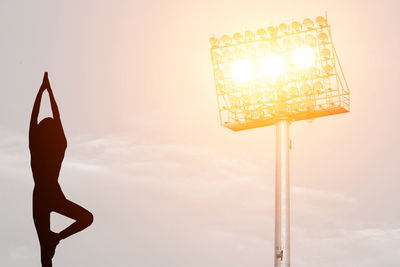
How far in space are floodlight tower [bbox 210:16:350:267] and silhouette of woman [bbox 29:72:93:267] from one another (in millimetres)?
6879

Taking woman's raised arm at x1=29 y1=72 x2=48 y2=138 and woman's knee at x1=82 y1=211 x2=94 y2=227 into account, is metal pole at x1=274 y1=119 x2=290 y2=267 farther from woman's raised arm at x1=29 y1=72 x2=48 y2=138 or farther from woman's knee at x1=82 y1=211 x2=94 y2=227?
woman's raised arm at x1=29 y1=72 x2=48 y2=138

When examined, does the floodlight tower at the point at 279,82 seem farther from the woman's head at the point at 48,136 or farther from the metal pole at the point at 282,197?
the woman's head at the point at 48,136

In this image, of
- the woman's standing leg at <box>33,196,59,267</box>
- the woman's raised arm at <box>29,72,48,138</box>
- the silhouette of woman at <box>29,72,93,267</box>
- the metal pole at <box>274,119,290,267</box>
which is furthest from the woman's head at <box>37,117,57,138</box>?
the metal pole at <box>274,119,290,267</box>

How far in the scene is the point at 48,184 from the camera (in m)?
22.8

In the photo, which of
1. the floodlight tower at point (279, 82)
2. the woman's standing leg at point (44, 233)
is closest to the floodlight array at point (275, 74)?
the floodlight tower at point (279, 82)

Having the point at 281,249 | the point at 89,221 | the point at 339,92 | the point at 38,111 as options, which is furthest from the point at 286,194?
the point at 38,111

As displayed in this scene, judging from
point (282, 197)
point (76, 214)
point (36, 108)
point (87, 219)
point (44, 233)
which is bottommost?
point (44, 233)

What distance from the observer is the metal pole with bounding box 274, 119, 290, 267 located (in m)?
26.0

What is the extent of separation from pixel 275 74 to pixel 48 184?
30.3 ft

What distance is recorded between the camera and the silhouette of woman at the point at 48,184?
22.6 metres

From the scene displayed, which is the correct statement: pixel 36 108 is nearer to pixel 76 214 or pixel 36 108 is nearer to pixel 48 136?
pixel 48 136

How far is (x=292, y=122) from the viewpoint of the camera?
27.9 meters

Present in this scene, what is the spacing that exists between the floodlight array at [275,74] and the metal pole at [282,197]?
0.77m

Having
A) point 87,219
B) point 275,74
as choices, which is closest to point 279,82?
point 275,74
